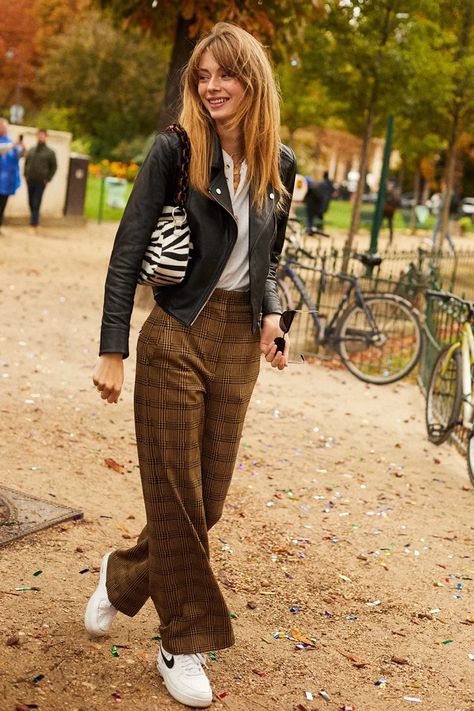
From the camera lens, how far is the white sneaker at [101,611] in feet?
12.2

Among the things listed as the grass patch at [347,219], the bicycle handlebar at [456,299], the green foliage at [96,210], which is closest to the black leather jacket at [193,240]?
the bicycle handlebar at [456,299]

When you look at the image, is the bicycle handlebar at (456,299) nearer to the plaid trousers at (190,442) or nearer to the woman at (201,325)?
the woman at (201,325)

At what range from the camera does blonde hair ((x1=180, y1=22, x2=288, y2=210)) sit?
318 cm

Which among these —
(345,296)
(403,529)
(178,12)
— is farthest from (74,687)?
(178,12)

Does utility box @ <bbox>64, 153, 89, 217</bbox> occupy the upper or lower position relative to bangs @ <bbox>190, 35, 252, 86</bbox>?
lower

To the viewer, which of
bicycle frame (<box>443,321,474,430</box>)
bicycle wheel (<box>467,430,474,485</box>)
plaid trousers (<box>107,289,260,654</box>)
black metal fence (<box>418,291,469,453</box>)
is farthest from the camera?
black metal fence (<box>418,291,469,453</box>)

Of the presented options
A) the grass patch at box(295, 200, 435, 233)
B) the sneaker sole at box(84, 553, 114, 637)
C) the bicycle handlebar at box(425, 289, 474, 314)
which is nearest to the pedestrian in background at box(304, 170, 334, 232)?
the grass patch at box(295, 200, 435, 233)

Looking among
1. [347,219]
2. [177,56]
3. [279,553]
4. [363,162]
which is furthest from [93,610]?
[347,219]

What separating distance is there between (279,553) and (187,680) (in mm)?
1773

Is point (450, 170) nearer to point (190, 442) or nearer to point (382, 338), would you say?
point (382, 338)

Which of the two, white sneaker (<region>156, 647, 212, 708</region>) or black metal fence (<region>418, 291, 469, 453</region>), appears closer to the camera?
white sneaker (<region>156, 647, 212, 708</region>)

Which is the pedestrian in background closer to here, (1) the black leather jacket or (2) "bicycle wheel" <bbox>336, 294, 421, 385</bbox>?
(2) "bicycle wheel" <bbox>336, 294, 421, 385</bbox>

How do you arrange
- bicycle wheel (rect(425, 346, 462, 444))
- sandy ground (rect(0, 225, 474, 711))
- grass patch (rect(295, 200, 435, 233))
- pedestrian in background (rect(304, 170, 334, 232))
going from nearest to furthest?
sandy ground (rect(0, 225, 474, 711))
bicycle wheel (rect(425, 346, 462, 444))
pedestrian in background (rect(304, 170, 334, 232))
grass patch (rect(295, 200, 435, 233))

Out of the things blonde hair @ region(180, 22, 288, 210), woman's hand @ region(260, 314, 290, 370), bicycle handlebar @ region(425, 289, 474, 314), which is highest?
blonde hair @ region(180, 22, 288, 210)
